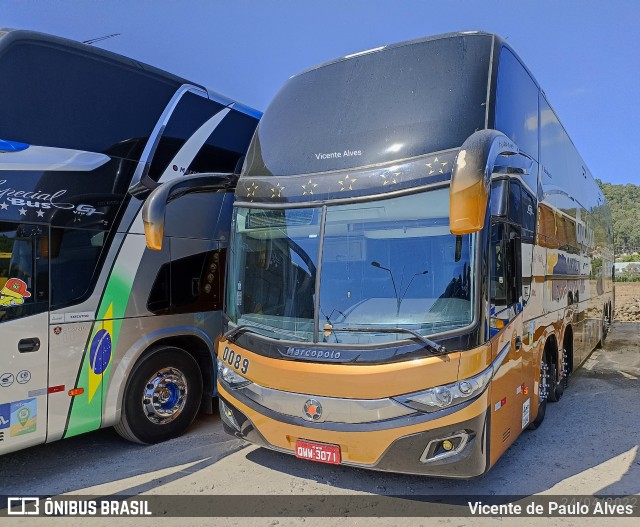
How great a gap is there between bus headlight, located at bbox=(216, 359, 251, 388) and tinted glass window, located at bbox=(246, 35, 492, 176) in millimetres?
1867

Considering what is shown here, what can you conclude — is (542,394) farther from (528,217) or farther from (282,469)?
(282,469)

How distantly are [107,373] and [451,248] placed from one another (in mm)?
3661

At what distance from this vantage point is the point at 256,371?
425 cm

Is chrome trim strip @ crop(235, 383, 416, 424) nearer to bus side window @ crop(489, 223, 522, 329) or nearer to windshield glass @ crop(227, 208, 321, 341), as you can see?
windshield glass @ crop(227, 208, 321, 341)

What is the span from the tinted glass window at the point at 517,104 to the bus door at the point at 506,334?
946 millimetres

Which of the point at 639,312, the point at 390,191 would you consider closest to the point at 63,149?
the point at 390,191

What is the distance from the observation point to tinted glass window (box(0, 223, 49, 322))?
437 centimetres

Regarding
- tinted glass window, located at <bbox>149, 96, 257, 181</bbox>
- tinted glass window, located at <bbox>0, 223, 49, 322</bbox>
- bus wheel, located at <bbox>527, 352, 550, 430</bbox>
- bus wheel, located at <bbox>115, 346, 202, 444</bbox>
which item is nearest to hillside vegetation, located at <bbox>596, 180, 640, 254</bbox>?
bus wheel, located at <bbox>527, 352, 550, 430</bbox>

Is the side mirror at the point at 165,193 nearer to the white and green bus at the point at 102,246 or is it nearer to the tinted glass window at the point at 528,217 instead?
the white and green bus at the point at 102,246

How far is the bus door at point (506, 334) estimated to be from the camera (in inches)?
155

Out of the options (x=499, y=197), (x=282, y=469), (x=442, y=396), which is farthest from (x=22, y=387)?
(x=499, y=197)

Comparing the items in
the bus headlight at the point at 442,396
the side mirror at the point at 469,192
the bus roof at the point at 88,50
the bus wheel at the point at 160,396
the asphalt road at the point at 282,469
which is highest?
the bus roof at the point at 88,50

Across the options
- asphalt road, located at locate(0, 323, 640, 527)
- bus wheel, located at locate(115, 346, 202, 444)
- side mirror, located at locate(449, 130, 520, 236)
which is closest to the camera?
side mirror, located at locate(449, 130, 520, 236)

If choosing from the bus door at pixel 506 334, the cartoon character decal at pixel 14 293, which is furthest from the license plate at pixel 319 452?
the cartoon character decal at pixel 14 293
